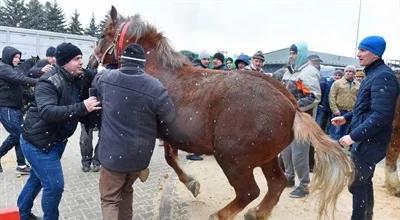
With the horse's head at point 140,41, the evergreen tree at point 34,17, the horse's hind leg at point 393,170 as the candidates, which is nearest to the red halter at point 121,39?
the horse's head at point 140,41

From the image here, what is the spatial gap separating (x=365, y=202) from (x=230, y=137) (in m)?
1.50

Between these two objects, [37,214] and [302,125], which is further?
[37,214]

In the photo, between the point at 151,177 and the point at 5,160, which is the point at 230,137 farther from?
the point at 5,160

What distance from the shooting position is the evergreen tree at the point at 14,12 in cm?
4659

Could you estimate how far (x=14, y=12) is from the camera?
155 feet

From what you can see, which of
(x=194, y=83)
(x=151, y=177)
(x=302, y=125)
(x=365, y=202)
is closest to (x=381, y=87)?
(x=302, y=125)

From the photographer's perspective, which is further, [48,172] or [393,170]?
[393,170]

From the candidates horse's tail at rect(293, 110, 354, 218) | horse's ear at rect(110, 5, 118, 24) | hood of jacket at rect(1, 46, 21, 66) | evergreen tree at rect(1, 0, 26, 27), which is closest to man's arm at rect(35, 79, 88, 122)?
horse's ear at rect(110, 5, 118, 24)

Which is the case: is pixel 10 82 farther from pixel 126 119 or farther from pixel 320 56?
pixel 320 56

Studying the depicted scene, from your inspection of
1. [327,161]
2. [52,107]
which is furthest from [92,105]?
[327,161]

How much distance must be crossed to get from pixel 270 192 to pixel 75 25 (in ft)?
152

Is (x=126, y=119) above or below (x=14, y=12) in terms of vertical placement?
below

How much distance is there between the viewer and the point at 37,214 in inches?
169

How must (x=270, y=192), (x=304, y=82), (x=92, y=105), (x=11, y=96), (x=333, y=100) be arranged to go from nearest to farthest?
(x=92, y=105)
(x=270, y=192)
(x=304, y=82)
(x=11, y=96)
(x=333, y=100)
